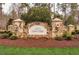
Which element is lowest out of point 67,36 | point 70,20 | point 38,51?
point 38,51

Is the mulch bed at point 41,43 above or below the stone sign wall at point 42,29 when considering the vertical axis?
below

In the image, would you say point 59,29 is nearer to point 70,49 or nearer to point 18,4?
point 70,49

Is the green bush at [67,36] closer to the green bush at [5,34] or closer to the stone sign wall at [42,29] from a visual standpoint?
the stone sign wall at [42,29]

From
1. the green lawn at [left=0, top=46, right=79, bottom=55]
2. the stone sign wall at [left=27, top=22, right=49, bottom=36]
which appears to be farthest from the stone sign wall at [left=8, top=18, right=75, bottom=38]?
the green lawn at [left=0, top=46, right=79, bottom=55]

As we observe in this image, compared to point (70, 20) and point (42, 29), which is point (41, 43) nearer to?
point (42, 29)

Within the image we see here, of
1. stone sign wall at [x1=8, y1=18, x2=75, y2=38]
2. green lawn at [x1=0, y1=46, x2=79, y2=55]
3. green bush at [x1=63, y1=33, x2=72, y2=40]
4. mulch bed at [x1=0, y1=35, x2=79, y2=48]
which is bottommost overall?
green lawn at [x1=0, y1=46, x2=79, y2=55]

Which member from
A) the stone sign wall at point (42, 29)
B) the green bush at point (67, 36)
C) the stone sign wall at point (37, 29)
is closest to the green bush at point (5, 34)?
the stone sign wall at point (42, 29)

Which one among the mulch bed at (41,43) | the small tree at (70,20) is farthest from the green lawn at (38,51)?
the small tree at (70,20)

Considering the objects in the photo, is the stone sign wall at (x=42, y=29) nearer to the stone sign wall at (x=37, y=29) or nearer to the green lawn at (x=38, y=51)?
the stone sign wall at (x=37, y=29)

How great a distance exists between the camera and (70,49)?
308 centimetres

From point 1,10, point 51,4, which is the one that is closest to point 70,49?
point 51,4

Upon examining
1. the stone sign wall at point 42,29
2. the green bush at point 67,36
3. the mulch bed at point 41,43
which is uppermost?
the stone sign wall at point 42,29

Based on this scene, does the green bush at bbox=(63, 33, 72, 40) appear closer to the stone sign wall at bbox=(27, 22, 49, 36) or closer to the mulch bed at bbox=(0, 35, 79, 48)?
the mulch bed at bbox=(0, 35, 79, 48)

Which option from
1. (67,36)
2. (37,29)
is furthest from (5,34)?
(67,36)
